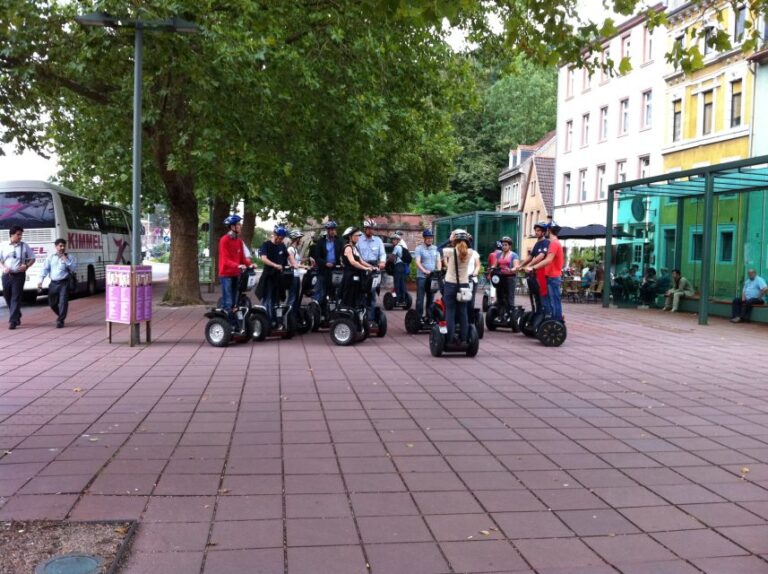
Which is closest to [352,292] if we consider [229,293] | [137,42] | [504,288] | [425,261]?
[229,293]

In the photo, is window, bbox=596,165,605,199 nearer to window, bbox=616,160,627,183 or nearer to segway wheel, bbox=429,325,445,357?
window, bbox=616,160,627,183

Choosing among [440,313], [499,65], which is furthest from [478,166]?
[440,313]

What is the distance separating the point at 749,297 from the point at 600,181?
23.5m

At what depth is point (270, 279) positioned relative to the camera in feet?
39.1

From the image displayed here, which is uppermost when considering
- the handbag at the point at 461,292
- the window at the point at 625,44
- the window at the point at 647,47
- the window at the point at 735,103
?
the window at the point at 625,44

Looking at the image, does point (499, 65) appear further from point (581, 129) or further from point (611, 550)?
point (581, 129)

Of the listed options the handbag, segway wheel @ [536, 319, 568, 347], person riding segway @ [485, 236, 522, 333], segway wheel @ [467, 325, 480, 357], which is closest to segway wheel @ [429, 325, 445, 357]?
segway wheel @ [467, 325, 480, 357]

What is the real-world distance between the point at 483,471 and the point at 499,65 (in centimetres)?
1509

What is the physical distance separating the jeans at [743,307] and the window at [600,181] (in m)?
22.5

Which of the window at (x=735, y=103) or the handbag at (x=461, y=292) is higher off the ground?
the window at (x=735, y=103)

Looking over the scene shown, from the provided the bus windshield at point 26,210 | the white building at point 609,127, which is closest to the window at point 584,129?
the white building at point 609,127

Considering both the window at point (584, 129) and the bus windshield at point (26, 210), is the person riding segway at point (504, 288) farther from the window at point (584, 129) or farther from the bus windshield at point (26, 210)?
the window at point (584, 129)

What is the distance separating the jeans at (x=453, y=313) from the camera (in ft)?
33.7

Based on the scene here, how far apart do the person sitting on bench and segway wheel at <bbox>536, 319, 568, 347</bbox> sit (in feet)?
33.2
